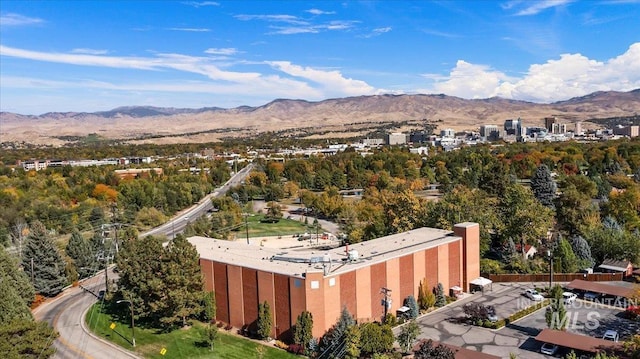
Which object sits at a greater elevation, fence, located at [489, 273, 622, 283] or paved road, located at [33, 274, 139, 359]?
fence, located at [489, 273, 622, 283]

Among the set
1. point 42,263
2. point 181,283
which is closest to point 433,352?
point 181,283

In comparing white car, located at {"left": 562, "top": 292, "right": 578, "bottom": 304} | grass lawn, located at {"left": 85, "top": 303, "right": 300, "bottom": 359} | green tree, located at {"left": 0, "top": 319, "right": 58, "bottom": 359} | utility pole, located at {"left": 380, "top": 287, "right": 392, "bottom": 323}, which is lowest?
grass lawn, located at {"left": 85, "top": 303, "right": 300, "bottom": 359}

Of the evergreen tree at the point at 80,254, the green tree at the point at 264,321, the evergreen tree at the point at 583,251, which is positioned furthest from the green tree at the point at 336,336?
the evergreen tree at the point at 80,254

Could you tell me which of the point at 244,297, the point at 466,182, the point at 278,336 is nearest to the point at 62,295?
the point at 244,297

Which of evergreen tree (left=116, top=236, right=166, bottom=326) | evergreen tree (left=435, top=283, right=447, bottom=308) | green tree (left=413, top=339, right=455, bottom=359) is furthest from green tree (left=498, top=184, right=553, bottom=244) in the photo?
evergreen tree (left=116, top=236, right=166, bottom=326)

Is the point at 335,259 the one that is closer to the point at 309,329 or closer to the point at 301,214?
the point at 309,329

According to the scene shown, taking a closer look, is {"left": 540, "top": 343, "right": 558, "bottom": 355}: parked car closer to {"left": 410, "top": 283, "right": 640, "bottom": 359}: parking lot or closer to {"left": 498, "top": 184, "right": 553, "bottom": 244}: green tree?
{"left": 410, "top": 283, "right": 640, "bottom": 359}: parking lot

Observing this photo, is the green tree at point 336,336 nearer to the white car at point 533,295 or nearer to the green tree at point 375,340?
the green tree at point 375,340
